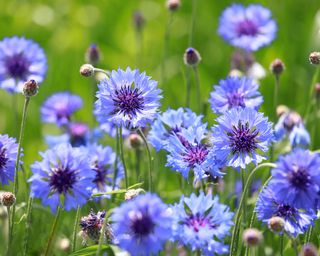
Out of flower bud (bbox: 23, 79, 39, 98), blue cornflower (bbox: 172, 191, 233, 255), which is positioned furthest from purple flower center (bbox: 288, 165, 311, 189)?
flower bud (bbox: 23, 79, 39, 98)

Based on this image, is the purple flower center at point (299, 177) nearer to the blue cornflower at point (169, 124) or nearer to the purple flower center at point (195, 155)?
the purple flower center at point (195, 155)

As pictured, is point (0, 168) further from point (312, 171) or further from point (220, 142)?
point (312, 171)

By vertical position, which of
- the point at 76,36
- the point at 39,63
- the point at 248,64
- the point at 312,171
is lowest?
the point at 312,171

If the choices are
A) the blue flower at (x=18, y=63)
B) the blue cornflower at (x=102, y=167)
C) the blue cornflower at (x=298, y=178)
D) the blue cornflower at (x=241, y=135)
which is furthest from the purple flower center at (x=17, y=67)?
the blue cornflower at (x=298, y=178)

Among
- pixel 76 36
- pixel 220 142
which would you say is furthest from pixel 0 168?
pixel 76 36

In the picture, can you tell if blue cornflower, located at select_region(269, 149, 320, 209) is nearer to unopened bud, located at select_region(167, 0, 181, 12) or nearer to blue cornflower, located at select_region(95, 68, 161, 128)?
blue cornflower, located at select_region(95, 68, 161, 128)

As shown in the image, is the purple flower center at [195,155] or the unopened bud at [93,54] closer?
the purple flower center at [195,155]
